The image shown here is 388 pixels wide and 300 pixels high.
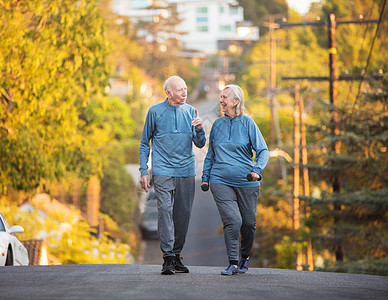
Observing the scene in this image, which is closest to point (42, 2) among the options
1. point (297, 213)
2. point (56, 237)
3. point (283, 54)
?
point (56, 237)

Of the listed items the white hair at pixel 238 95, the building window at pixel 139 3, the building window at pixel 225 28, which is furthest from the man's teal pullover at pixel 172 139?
the building window at pixel 139 3

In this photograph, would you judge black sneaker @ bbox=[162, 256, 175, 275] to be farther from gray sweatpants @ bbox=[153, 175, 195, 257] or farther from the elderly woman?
the elderly woman

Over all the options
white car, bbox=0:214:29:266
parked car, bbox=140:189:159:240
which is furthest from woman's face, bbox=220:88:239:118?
parked car, bbox=140:189:159:240

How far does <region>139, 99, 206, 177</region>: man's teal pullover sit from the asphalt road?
3.69 feet

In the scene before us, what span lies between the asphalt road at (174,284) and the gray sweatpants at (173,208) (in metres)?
0.36

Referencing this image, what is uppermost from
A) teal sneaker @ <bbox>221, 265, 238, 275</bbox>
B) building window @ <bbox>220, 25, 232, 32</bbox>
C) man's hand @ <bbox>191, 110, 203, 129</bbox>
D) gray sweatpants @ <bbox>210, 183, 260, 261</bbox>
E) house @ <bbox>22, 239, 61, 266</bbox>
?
building window @ <bbox>220, 25, 232, 32</bbox>

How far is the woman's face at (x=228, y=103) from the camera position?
28.1 ft

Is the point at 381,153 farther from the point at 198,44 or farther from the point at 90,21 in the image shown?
the point at 198,44

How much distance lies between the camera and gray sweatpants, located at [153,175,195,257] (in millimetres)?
8461

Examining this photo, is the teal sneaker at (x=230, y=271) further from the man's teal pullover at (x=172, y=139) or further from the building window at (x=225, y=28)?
the building window at (x=225, y=28)

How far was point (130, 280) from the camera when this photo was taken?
26.6 ft

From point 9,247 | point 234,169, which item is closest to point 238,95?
point 234,169

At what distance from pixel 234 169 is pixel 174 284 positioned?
1.48 metres

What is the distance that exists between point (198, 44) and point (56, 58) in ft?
366
